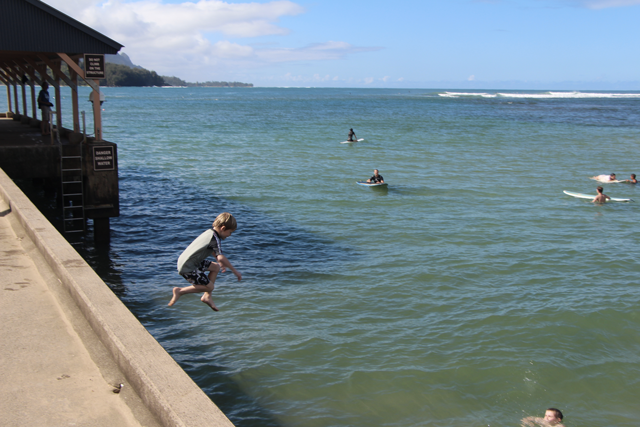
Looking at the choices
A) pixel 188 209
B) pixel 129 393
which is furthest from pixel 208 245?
pixel 188 209

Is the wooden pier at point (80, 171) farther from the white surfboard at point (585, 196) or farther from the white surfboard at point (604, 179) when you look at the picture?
the white surfboard at point (604, 179)

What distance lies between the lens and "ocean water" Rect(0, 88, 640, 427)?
827 cm

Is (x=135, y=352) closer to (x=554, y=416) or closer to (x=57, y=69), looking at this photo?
(x=554, y=416)

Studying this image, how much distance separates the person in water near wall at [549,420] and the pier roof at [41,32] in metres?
12.7

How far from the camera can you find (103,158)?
13.8 meters

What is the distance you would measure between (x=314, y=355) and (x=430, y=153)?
30552 millimetres

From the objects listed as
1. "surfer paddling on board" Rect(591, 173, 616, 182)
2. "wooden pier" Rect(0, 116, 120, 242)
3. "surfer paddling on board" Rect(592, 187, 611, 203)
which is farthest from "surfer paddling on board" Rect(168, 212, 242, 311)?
"surfer paddling on board" Rect(591, 173, 616, 182)

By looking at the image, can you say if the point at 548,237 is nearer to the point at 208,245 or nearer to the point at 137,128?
Answer: the point at 208,245

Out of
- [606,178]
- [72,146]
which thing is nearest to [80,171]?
[72,146]

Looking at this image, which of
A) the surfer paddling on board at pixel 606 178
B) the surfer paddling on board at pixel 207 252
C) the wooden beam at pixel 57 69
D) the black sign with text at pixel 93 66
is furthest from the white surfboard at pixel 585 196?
the surfer paddling on board at pixel 207 252

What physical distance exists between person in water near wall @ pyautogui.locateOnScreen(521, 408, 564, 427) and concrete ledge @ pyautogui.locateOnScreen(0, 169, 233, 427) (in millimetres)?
5555

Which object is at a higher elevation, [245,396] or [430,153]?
[430,153]

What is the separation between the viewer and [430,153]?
38.1 m

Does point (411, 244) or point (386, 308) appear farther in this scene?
point (411, 244)
